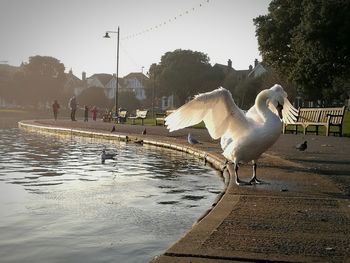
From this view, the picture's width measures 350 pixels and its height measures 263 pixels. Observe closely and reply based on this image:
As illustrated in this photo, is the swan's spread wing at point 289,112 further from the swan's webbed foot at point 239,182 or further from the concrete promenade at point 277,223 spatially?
the swan's webbed foot at point 239,182

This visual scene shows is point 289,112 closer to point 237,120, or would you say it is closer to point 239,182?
point 237,120

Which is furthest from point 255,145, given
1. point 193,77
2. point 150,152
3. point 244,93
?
point 193,77

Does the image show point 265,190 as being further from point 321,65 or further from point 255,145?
point 321,65

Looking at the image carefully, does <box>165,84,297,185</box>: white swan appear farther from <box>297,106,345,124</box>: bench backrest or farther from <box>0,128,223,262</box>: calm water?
<box>297,106,345,124</box>: bench backrest

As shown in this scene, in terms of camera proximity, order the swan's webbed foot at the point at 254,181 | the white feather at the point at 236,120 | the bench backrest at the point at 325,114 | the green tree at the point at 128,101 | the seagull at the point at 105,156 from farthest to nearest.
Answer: the green tree at the point at 128,101 → the bench backrest at the point at 325,114 → the seagull at the point at 105,156 → the swan's webbed foot at the point at 254,181 → the white feather at the point at 236,120

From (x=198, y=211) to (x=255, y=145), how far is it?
65.1 inches

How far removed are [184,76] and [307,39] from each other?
65.3 metres

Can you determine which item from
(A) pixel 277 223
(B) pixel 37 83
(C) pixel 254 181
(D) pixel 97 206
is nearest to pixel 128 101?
(B) pixel 37 83

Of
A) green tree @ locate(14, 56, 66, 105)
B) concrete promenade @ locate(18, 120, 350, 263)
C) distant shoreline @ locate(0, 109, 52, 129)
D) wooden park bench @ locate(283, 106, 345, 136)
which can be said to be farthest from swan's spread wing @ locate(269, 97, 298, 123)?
green tree @ locate(14, 56, 66, 105)

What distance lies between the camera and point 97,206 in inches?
305

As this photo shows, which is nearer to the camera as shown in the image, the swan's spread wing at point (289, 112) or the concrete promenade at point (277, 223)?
the concrete promenade at point (277, 223)

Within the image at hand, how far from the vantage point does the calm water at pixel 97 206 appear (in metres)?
5.52

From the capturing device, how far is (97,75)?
16562 cm

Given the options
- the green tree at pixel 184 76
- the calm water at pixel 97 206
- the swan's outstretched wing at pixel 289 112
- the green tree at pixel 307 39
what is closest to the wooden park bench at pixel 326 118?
the green tree at pixel 307 39
